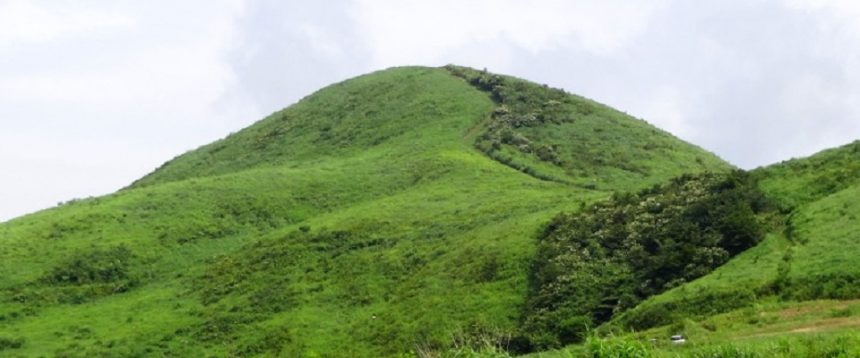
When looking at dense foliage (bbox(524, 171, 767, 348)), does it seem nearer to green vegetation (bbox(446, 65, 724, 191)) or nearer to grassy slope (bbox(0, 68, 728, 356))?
grassy slope (bbox(0, 68, 728, 356))

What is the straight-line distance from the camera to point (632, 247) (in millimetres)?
48094

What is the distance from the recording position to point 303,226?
69062 millimetres

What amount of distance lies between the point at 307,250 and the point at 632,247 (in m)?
22.8

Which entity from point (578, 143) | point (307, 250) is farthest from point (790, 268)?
point (578, 143)

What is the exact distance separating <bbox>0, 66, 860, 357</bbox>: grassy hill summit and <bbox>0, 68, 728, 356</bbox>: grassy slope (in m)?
0.18

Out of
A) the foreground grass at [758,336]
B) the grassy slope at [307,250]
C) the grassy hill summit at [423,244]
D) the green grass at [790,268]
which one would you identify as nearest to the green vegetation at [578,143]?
the grassy hill summit at [423,244]

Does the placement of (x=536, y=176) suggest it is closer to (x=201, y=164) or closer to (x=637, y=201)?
(x=637, y=201)

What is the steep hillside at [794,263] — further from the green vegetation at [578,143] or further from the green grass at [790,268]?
the green vegetation at [578,143]

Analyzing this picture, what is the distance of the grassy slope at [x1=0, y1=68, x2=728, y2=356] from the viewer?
1975 inches

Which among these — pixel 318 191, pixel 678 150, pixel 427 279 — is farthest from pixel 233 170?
pixel 427 279

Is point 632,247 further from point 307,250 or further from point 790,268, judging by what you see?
point 307,250

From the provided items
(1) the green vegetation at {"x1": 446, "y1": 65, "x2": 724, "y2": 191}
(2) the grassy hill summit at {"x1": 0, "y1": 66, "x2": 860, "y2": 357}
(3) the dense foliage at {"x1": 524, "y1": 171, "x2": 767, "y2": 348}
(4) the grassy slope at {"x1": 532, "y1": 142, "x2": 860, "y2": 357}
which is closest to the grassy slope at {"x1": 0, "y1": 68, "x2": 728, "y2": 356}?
(2) the grassy hill summit at {"x1": 0, "y1": 66, "x2": 860, "y2": 357}

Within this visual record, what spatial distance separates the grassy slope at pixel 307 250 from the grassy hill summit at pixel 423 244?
183 mm

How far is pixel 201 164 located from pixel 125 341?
178 feet
